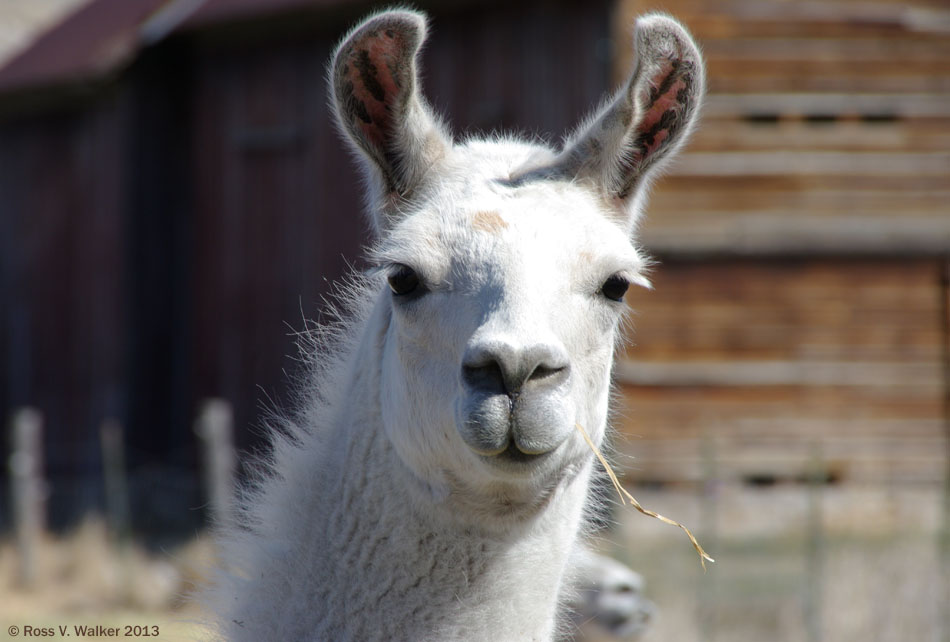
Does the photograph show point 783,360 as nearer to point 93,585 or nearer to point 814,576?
point 814,576

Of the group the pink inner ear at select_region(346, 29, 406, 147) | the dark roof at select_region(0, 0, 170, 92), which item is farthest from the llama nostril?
the dark roof at select_region(0, 0, 170, 92)

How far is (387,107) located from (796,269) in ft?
30.9

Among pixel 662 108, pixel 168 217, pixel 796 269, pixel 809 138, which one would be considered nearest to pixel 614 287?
pixel 662 108

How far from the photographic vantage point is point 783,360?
12141 mm

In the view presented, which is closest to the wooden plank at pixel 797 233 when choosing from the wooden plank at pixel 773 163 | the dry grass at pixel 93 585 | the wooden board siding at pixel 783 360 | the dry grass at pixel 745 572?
the wooden board siding at pixel 783 360

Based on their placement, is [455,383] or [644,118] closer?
[455,383]

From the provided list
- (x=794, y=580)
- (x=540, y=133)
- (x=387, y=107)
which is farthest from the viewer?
(x=540, y=133)

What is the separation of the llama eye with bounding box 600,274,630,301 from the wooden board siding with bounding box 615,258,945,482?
8703mm

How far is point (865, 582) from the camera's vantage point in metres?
9.04

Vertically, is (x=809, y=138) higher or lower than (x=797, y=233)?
higher

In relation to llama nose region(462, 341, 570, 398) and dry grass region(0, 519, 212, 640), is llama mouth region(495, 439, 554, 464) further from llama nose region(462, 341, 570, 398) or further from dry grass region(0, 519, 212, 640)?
dry grass region(0, 519, 212, 640)

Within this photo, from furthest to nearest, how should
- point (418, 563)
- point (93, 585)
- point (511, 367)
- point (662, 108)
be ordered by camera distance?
point (93, 585) → point (662, 108) → point (418, 563) → point (511, 367)

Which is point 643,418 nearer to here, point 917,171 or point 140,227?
point 917,171

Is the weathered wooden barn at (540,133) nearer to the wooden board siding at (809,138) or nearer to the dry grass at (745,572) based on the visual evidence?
the wooden board siding at (809,138)
